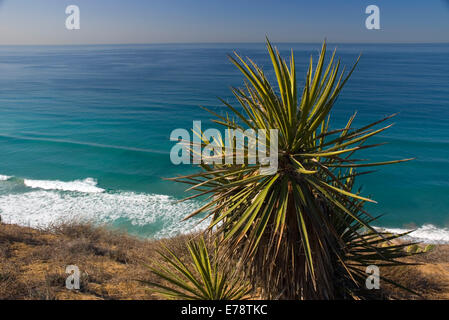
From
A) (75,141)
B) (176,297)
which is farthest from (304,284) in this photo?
(75,141)

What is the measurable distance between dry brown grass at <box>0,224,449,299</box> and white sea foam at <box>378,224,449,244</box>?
3.10 metres

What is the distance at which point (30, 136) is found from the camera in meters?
28.7

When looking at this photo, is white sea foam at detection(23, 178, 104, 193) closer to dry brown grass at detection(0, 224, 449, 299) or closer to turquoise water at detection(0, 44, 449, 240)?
turquoise water at detection(0, 44, 449, 240)

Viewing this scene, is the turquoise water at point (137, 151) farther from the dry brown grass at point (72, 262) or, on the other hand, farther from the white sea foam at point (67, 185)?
the dry brown grass at point (72, 262)

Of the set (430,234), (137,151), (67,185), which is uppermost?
(137,151)

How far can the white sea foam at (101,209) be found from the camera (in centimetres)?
1391

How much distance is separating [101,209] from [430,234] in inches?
581

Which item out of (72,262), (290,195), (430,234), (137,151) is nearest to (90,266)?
(72,262)

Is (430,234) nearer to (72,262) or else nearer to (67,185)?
(72,262)

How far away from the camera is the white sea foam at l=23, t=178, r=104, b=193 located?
18.2 meters

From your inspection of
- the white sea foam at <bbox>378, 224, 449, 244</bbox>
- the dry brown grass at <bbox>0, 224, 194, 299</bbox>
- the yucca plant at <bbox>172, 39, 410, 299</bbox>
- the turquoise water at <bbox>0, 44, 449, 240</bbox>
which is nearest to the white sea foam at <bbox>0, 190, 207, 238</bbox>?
the turquoise water at <bbox>0, 44, 449, 240</bbox>

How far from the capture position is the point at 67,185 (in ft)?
61.7
